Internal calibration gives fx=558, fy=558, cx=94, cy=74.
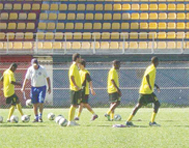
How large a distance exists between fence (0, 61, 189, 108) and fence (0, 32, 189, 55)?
717mm

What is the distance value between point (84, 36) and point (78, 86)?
53.6 feet

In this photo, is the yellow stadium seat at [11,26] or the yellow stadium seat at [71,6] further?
the yellow stadium seat at [71,6]

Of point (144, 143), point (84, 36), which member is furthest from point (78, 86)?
point (84, 36)

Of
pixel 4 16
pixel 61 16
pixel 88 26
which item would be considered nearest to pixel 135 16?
pixel 88 26

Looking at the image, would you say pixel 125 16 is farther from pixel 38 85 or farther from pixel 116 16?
pixel 38 85

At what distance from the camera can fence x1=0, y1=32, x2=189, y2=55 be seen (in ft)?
97.1

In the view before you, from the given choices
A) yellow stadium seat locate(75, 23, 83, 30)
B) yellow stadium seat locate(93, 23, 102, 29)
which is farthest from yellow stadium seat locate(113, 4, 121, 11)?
yellow stadium seat locate(75, 23, 83, 30)

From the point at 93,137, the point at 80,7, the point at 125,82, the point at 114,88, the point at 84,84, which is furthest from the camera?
the point at 80,7

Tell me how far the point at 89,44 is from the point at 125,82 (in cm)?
290

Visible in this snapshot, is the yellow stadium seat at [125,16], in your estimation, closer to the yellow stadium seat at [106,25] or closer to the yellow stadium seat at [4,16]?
the yellow stadium seat at [106,25]

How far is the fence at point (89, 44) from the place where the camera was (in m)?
29.6

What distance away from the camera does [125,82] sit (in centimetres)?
2944

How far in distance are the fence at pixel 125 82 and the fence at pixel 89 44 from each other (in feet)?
2.35

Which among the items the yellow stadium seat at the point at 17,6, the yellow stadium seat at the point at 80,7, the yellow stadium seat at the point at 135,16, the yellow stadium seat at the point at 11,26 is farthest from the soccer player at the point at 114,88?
the yellow stadium seat at the point at 17,6
